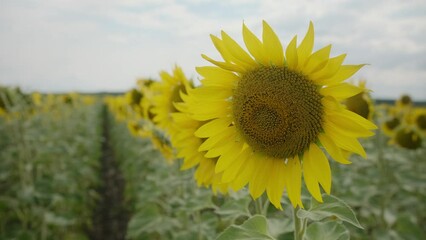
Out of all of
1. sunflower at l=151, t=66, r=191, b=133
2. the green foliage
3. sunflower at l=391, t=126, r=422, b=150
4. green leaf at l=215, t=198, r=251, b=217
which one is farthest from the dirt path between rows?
green leaf at l=215, t=198, r=251, b=217

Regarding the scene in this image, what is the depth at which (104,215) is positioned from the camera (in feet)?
25.9

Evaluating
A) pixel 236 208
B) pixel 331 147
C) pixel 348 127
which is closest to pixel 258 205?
pixel 236 208

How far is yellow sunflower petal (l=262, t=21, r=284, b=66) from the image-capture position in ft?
4.65

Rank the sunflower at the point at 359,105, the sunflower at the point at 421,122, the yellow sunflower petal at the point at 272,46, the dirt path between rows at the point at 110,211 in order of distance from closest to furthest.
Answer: the yellow sunflower petal at the point at 272,46 < the sunflower at the point at 359,105 < the dirt path between rows at the point at 110,211 < the sunflower at the point at 421,122

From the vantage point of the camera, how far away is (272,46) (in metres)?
1.45

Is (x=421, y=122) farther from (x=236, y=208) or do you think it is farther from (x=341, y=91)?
(x=341, y=91)

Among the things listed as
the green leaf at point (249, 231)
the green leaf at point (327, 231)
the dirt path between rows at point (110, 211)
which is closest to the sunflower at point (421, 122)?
the dirt path between rows at point (110, 211)

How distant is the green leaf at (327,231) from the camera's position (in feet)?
4.89

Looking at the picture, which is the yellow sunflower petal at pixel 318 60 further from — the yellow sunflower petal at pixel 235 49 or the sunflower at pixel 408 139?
the sunflower at pixel 408 139

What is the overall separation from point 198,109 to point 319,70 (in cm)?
52

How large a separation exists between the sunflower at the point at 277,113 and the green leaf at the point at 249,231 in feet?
0.33

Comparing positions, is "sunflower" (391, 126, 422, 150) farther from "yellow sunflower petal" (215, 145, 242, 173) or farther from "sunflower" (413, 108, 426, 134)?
"yellow sunflower petal" (215, 145, 242, 173)

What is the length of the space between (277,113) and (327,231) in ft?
1.58

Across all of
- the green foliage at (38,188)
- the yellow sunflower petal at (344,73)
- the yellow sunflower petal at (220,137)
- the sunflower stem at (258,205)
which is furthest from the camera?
the green foliage at (38,188)
